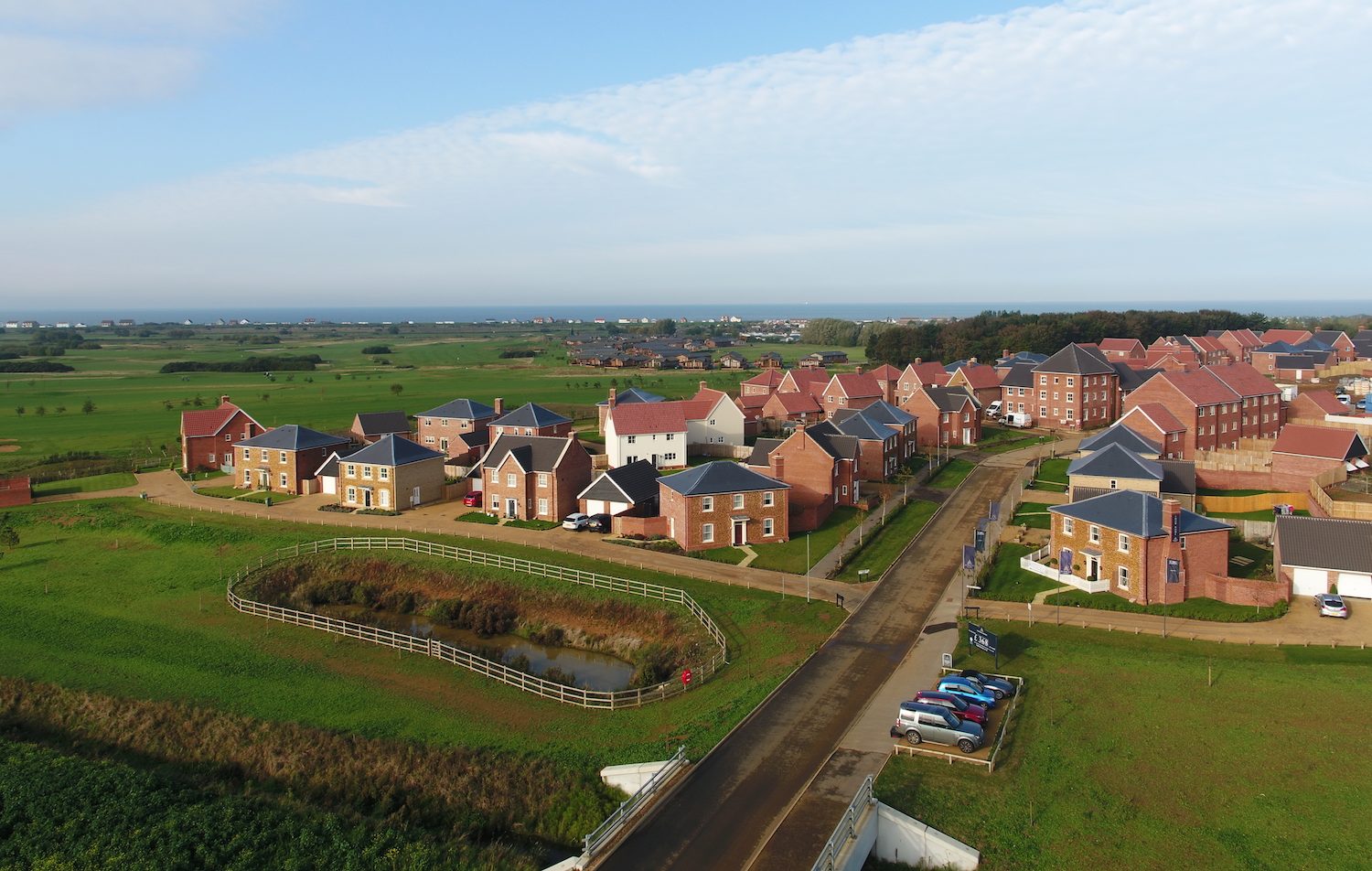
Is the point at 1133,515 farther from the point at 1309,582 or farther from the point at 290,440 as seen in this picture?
the point at 290,440

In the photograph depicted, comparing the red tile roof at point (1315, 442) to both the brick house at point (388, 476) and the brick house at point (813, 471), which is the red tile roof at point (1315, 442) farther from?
the brick house at point (388, 476)

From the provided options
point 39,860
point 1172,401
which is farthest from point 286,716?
point 1172,401

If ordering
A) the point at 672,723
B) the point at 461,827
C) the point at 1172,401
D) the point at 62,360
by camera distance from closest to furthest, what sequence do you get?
1. the point at 461,827
2. the point at 672,723
3. the point at 1172,401
4. the point at 62,360

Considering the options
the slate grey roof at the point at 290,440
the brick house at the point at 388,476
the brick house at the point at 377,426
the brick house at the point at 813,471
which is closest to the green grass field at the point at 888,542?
the brick house at the point at 813,471

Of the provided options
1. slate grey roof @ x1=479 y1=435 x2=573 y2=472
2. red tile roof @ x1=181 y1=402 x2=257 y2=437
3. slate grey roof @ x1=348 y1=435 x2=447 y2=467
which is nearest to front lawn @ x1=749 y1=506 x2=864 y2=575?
slate grey roof @ x1=479 y1=435 x2=573 y2=472

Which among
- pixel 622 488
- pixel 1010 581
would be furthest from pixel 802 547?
pixel 622 488

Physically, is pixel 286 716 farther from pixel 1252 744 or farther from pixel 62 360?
pixel 62 360

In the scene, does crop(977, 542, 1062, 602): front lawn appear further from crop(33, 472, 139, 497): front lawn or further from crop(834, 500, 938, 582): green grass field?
crop(33, 472, 139, 497): front lawn
